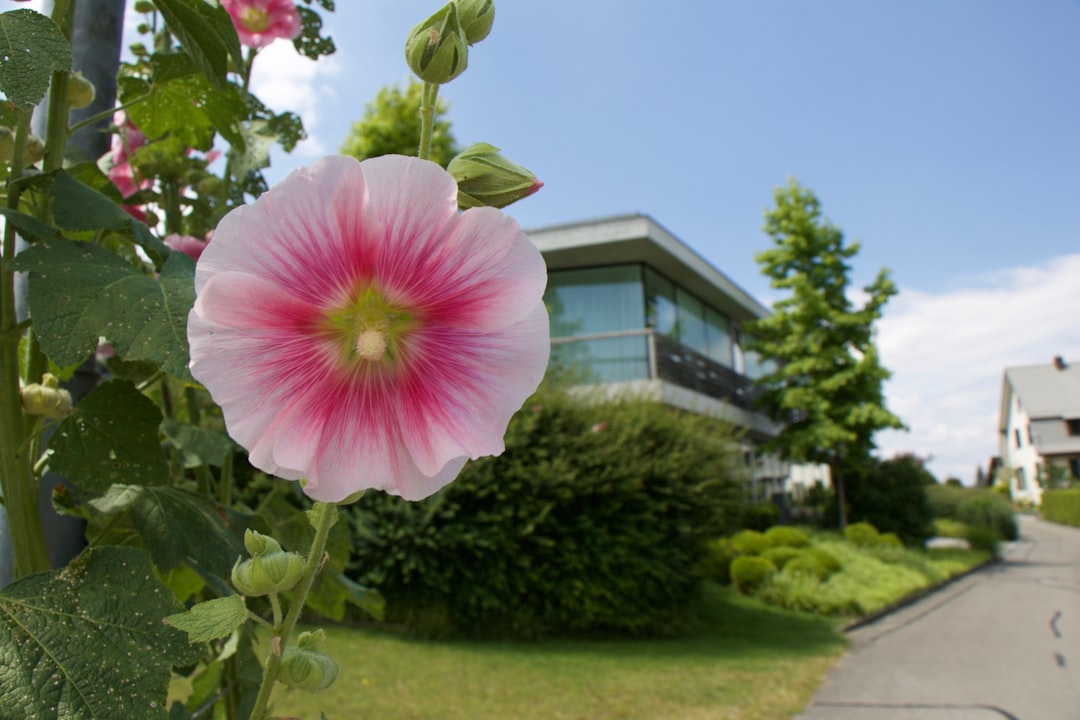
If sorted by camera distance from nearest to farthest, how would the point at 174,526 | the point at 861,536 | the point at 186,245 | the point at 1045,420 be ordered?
1. the point at 174,526
2. the point at 186,245
3. the point at 861,536
4. the point at 1045,420

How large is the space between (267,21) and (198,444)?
2.55 feet

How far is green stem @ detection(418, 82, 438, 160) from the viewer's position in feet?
1.89

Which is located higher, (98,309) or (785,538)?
(98,309)

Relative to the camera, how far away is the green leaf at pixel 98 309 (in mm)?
663

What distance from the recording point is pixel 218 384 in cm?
51

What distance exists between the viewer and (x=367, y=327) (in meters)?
0.59

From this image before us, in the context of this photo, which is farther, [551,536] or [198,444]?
[551,536]

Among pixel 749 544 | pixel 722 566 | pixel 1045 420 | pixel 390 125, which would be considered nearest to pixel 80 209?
pixel 722 566

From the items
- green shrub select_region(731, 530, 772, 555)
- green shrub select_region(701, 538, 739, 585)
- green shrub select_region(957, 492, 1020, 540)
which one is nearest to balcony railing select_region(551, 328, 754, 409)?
green shrub select_region(731, 530, 772, 555)

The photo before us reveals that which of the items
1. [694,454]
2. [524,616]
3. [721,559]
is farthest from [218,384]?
[721,559]

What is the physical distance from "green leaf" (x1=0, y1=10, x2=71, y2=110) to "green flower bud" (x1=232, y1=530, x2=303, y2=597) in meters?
0.40

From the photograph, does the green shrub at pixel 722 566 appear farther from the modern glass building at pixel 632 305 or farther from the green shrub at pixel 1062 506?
the green shrub at pixel 1062 506

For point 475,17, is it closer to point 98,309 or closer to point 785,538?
point 98,309

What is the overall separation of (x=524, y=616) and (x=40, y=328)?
800 centimetres
